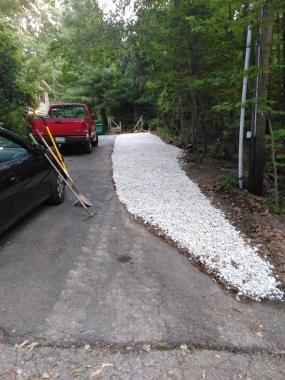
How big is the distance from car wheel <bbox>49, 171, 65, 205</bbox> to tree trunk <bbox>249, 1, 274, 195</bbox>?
342 centimetres

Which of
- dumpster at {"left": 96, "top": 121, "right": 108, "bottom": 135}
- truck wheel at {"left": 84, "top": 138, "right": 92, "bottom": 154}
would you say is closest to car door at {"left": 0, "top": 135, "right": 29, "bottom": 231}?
truck wheel at {"left": 84, "top": 138, "right": 92, "bottom": 154}

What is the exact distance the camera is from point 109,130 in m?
26.6

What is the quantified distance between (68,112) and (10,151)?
7506 mm

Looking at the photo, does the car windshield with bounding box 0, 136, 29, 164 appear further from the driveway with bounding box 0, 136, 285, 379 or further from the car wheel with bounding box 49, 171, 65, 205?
the driveway with bounding box 0, 136, 285, 379

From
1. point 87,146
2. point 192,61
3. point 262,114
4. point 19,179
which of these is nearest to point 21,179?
point 19,179

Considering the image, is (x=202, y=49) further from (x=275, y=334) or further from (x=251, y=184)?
(x=275, y=334)

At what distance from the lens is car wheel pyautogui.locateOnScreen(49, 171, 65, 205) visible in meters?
5.58

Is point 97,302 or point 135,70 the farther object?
point 135,70

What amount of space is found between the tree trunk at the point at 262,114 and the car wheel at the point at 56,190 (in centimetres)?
342

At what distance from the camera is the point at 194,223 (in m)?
4.84

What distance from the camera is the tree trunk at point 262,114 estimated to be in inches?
196

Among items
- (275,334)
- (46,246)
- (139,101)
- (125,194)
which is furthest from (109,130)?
(275,334)

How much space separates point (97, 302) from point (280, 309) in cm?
166

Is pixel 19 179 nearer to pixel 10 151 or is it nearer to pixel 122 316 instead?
pixel 10 151
